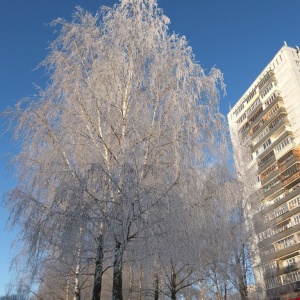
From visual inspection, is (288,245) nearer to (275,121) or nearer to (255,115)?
(275,121)

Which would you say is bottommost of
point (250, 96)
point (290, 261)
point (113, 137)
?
point (113, 137)

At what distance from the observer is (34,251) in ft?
32.4

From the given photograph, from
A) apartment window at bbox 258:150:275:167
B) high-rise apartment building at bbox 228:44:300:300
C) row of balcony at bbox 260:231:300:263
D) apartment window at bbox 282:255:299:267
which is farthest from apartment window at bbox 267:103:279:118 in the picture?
apartment window at bbox 282:255:299:267

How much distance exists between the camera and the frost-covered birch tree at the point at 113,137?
1012 centimetres

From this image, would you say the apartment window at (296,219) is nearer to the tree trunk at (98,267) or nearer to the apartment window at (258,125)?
the apartment window at (258,125)

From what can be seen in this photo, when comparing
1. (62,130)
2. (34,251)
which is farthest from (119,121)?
(34,251)

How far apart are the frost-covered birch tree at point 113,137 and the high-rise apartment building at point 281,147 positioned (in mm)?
27141

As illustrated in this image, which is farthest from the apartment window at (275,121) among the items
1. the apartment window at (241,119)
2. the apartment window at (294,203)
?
the apartment window at (294,203)

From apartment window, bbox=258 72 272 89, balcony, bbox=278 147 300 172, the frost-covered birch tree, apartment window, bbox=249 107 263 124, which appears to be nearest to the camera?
the frost-covered birch tree

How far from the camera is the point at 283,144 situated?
1957 inches

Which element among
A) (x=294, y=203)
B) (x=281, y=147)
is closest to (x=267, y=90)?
(x=281, y=147)

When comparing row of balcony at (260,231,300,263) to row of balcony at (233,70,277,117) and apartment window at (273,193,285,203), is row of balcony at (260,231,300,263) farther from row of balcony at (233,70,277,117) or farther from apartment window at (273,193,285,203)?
row of balcony at (233,70,277,117)

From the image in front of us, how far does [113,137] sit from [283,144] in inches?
1669

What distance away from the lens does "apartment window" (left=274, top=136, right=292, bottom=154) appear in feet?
160
